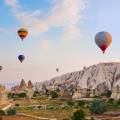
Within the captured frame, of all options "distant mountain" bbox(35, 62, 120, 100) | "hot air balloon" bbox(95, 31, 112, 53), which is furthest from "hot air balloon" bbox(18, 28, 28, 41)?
"distant mountain" bbox(35, 62, 120, 100)

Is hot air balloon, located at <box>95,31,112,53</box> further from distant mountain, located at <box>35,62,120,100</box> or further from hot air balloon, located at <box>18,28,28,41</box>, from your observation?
distant mountain, located at <box>35,62,120,100</box>

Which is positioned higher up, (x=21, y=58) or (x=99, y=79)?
(x=99, y=79)

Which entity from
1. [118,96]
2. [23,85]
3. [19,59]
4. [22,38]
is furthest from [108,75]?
[22,38]

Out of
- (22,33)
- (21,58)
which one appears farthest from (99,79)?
(22,33)

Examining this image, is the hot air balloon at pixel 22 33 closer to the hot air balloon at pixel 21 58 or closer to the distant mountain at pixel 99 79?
the hot air balloon at pixel 21 58

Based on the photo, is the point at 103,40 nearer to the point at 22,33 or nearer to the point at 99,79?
the point at 22,33

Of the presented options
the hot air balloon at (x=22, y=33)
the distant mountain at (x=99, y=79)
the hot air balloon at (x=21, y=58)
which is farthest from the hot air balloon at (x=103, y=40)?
the distant mountain at (x=99, y=79)

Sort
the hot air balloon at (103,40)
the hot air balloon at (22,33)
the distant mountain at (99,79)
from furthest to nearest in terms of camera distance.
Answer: the distant mountain at (99,79), the hot air balloon at (22,33), the hot air balloon at (103,40)

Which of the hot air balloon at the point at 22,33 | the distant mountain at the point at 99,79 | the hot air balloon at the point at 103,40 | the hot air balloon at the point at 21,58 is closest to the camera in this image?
the hot air balloon at the point at 103,40
